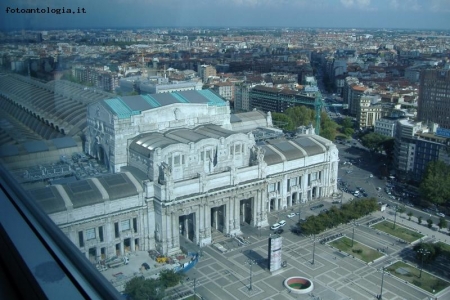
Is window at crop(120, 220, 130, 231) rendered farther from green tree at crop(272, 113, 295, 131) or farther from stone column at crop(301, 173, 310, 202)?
green tree at crop(272, 113, 295, 131)

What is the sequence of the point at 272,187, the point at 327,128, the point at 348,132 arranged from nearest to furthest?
1. the point at 272,187
2. the point at 327,128
3. the point at 348,132

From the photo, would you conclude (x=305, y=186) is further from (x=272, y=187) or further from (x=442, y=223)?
(x=442, y=223)

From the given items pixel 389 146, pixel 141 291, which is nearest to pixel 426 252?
pixel 141 291

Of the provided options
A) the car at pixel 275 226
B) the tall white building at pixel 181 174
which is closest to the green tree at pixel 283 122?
the tall white building at pixel 181 174

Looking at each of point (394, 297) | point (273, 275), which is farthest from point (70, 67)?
point (394, 297)

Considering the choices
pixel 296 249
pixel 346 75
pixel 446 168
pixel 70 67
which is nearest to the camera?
pixel 70 67

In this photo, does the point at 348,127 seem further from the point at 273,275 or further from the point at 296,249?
the point at 273,275
